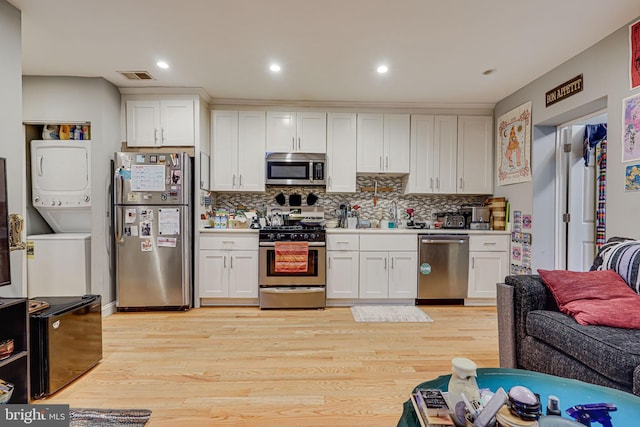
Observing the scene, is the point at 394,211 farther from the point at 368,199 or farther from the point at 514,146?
the point at 514,146

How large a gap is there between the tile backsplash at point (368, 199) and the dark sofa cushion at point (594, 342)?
2.60 m

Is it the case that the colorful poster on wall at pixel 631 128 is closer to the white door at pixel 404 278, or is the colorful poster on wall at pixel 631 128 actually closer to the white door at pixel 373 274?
the white door at pixel 404 278

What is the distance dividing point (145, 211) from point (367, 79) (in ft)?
9.18

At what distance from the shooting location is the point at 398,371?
2191mm

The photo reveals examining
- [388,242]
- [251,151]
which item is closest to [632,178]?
[388,242]

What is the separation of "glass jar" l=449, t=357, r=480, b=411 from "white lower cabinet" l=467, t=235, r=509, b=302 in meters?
3.18

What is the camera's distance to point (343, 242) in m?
3.76

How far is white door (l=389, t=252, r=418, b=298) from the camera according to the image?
12.4ft

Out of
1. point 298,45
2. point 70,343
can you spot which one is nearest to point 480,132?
point 298,45

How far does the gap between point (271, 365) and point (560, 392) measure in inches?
69.1

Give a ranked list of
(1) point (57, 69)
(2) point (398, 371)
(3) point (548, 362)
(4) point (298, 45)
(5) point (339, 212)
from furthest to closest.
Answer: (5) point (339, 212) → (1) point (57, 69) → (4) point (298, 45) → (2) point (398, 371) → (3) point (548, 362)

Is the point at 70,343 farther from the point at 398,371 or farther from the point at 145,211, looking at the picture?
the point at 398,371

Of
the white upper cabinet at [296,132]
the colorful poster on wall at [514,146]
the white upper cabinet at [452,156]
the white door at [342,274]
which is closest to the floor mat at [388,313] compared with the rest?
the white door at [342,274]

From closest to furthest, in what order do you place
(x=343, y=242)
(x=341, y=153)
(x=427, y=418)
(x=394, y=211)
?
(x=427, y=418) → (x=343, y=242) → (x=341, y=153) → (x=394, y=211)
